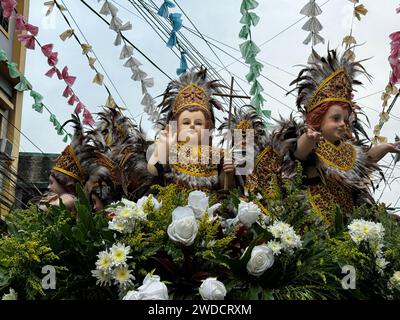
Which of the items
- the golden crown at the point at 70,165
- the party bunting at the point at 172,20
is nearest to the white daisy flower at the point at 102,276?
the golden crown at the point at 70,165

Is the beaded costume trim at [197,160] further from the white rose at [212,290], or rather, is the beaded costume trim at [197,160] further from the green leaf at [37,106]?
the green leaf at [37,106]

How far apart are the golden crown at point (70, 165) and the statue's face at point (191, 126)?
26.3 inches

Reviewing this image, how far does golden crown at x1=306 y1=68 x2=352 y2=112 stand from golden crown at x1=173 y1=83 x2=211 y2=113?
2.11 ft

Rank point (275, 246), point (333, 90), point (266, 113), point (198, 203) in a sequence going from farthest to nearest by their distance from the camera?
1. point (266, 113)
2. point (333, 90)
3. point (198, 203)
4. point (275, 246)

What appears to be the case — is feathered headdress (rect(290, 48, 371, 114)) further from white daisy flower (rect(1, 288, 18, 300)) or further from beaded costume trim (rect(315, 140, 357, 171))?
white daisy flower (rect(1, 288, 18, 300))

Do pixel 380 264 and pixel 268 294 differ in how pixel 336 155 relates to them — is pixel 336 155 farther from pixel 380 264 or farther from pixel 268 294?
pixel 268 294

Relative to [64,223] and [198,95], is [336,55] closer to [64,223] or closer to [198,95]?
[198,95]

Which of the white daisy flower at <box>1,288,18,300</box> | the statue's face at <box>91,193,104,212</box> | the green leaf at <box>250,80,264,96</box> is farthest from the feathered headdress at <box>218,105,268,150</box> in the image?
the white daisy flower at <box>1,288,18,300</box>

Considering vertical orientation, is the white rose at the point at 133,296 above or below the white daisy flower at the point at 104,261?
below

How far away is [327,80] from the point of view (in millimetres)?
4504

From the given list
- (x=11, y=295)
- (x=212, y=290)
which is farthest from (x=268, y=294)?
(x=11, y=295)

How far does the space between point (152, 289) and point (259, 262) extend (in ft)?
1.42

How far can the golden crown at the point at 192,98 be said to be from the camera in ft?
14.7
